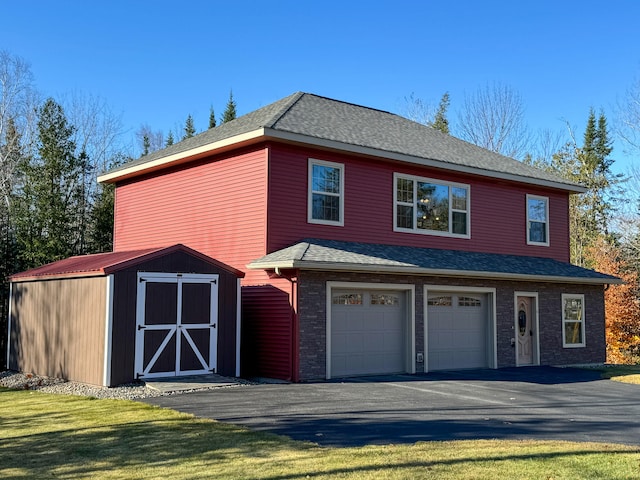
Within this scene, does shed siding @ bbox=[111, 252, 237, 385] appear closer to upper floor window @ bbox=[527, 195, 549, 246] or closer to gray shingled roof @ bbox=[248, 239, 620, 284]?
gray shingled roof @ bbox=[248, 239, 620, 284]

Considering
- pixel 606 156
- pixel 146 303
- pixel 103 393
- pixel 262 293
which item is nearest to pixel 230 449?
pixel 103 393

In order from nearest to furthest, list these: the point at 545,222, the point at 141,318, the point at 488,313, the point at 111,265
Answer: the point at 111,265 → the point at 141,318 → the point at 488,313 → the point at 545,222

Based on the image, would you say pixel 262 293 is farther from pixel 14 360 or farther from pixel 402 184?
pixel 14 360

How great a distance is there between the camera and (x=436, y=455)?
317 inches

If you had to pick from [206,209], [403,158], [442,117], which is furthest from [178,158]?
[442,117]

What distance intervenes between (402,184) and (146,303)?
Result: 7909 mm

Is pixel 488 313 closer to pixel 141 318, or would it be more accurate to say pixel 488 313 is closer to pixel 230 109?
pixel 141 318

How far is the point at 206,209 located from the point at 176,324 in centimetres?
435

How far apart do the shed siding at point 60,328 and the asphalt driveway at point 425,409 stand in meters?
2.76

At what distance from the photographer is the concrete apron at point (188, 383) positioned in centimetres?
1338

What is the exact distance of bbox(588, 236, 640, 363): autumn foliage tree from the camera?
33.2 metres

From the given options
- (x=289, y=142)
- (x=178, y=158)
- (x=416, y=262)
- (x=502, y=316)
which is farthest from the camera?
(x=502, y=316)

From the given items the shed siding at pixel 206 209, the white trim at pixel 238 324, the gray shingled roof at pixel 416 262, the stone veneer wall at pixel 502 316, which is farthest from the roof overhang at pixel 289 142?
the white trim at pixel 238 324

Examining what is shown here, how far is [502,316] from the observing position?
19.7m
